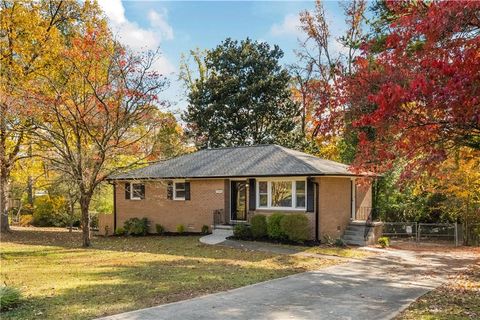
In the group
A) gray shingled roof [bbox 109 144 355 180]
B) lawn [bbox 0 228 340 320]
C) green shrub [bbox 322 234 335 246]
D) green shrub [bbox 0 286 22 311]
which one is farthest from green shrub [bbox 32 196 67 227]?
green shrub [bbox 0 286 22 311]

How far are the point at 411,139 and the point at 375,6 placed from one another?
Result: 12390 mm

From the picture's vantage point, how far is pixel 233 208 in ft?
72.7

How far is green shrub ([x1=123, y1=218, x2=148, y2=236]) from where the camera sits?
23.2m

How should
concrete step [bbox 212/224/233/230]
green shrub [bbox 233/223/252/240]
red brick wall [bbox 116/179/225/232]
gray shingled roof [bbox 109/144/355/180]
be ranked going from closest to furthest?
gray shingled roof [bbox 109/144/355/180] → green shrub [bbox 233/223/252/240] → concrete step [bbox 212/224/233/230] → red brick wall [bbox 116/179/225/232]

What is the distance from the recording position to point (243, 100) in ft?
110

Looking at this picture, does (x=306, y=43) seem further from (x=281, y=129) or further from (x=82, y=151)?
(x=82, y=151)

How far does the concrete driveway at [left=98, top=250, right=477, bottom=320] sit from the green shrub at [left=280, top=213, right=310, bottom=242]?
425 centimetres

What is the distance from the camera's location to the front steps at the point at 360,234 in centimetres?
1919

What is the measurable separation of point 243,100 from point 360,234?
16959 millimetres

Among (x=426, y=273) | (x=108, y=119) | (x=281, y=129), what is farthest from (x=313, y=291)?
(x=281, y=129)

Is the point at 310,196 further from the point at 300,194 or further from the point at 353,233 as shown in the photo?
the point at 353,233

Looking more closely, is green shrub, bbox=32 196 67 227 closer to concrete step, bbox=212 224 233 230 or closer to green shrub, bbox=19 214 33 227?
green shrub, bbox=19 214 33 227

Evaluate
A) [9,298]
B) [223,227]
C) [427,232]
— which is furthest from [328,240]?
[9,298]

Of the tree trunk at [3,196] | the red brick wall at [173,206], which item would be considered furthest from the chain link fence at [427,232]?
the tree trunk at [3,196]
